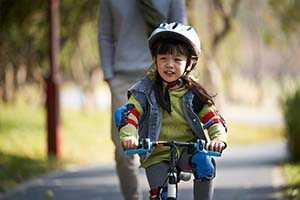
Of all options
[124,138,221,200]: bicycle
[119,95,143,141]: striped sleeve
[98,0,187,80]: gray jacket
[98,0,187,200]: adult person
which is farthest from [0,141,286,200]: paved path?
[124,138,221,200]: bicycle

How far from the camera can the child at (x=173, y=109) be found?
5.50 metres

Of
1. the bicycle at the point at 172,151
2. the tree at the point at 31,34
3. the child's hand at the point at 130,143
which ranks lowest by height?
the bicycle at the point at 172,151

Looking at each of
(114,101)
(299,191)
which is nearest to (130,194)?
(114,101)

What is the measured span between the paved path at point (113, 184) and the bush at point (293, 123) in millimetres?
410

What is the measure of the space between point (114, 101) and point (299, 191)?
276cm

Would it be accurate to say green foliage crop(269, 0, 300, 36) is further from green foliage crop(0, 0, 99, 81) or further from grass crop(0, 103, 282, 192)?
green foliage crop(0, 0, 99, 81)

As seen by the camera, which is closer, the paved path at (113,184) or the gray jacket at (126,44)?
the gray jacket at (126,44)

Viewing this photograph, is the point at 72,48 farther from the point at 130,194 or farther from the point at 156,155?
the point at 156,155

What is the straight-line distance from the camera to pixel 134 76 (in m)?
7.56

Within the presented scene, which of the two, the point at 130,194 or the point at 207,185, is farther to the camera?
the point at 130,194

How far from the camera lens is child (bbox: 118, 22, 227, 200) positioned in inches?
217

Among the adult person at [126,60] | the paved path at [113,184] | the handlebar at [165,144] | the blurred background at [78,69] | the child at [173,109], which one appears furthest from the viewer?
the blurred background at [78,69]

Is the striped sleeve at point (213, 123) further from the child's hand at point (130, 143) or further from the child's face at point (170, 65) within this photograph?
the child's hand at point (130, 143)

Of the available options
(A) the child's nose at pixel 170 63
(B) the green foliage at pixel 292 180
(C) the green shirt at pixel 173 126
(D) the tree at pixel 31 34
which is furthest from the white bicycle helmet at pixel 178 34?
(D) the tree at pixel 31 34
